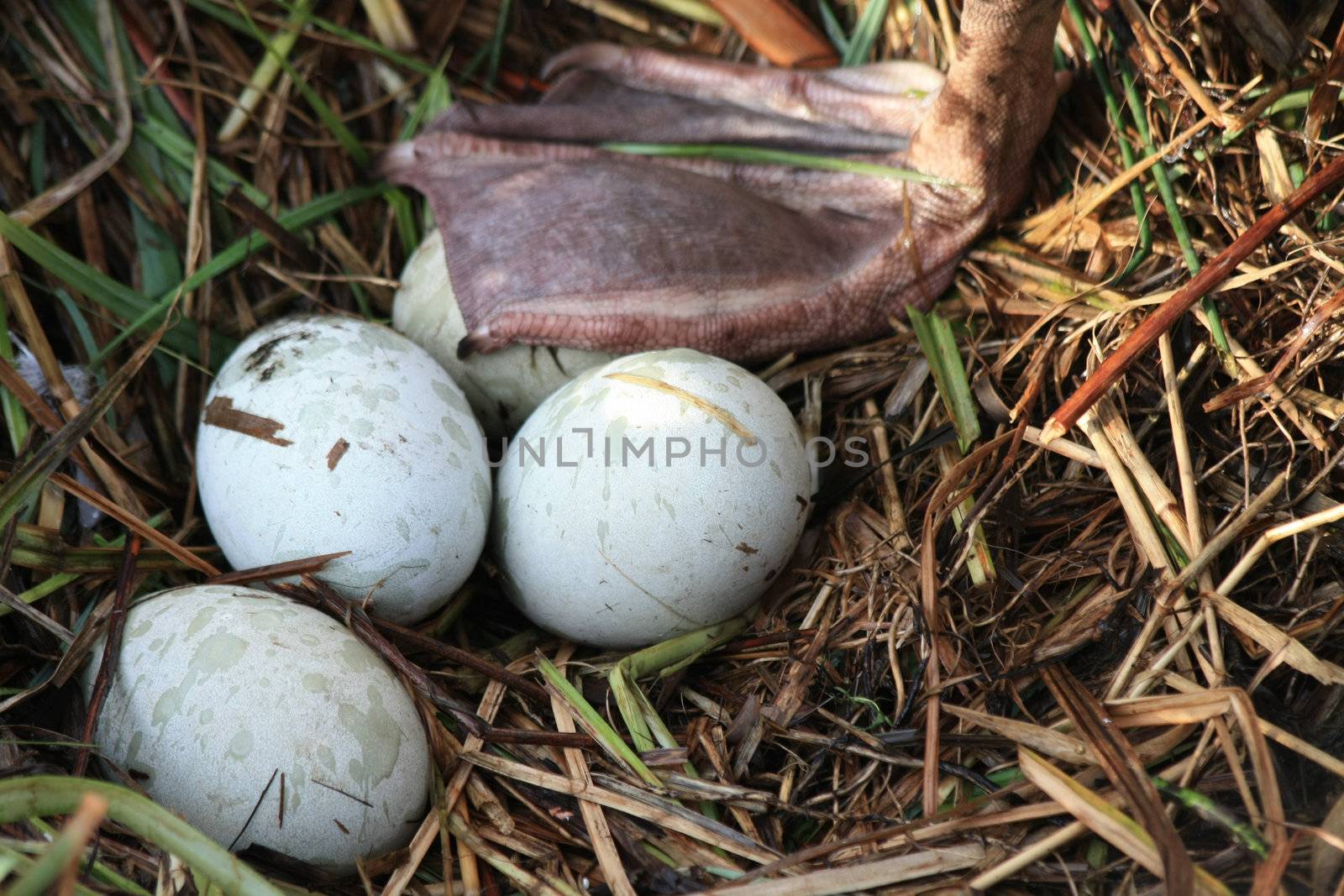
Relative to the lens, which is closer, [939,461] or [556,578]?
[556,578]

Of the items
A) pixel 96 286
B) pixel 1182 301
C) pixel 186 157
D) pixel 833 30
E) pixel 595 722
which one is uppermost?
pixel 833 30

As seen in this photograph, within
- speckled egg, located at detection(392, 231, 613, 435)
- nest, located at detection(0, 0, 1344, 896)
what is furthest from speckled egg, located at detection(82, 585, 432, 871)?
speckled egg, located at detection(392, 231, 613, 435)

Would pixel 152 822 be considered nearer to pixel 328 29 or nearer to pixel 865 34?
pixel 328 29

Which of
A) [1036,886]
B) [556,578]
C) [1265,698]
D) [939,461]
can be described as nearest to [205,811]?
[556,578]

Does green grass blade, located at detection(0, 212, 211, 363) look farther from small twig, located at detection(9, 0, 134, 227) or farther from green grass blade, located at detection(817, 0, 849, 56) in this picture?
green grass blade, located at detection(817, 0, 849, 56)

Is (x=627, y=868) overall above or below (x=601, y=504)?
below

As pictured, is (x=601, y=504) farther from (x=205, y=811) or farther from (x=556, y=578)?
(x=205, y=811)

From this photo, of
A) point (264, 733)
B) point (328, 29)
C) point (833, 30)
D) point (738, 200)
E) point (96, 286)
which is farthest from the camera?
point (833, 30)

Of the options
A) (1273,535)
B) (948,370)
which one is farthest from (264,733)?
(1273,535)
